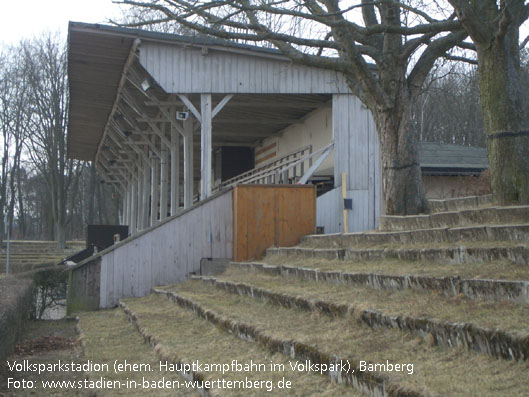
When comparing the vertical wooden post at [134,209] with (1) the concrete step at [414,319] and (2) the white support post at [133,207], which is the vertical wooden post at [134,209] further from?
(1) the concrete step at [414,319]

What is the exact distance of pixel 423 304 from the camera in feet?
18.9

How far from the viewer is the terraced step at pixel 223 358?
5117 millimetres

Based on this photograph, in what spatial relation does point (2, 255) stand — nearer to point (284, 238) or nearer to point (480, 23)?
point (284, 238)

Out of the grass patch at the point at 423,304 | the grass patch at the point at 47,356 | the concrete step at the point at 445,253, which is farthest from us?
the grass patch at the point at 47,356

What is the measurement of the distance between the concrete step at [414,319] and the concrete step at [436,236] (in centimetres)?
115

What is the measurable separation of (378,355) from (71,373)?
4227 millimetres

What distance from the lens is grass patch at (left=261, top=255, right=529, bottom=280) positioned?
5.71m

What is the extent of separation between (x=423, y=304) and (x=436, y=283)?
16.7 inches

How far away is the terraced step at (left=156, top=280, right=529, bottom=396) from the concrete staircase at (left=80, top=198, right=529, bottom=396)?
1 centimetres

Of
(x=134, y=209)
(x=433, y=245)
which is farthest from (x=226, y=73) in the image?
(x=134, y=209)

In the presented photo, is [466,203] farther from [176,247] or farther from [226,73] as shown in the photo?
[226,73]

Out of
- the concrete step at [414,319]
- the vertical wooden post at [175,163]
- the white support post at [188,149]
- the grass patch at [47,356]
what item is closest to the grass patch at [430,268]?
the concrete step at [414,319]

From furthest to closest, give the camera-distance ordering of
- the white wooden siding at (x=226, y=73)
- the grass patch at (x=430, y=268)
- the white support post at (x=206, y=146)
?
the white support post at (x=206, y=146)
the white wooden siding at (x=226, y=73)
the grass patch at (x=430, y=268)

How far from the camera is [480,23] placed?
8.53 meters
